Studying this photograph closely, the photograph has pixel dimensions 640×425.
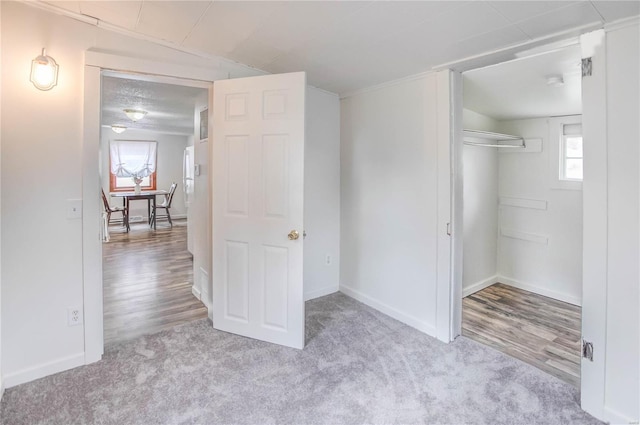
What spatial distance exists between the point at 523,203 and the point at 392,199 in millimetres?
2075

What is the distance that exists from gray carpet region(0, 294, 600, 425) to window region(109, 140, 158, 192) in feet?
23.6

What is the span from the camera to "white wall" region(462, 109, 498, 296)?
3885 millimetres

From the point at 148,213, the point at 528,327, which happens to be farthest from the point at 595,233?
the point at 148,213

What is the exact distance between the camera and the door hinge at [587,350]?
1915 millimetres

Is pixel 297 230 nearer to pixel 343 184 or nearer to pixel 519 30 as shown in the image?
pixel 343 184

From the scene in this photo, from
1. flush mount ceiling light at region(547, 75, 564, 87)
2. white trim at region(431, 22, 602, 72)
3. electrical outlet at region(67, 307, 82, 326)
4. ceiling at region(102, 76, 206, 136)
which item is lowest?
electrical outlet at region(67, 307, 82, 326)

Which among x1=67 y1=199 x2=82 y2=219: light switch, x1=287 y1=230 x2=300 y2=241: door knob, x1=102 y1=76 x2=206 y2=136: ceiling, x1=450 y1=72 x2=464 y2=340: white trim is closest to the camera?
x1=67 y1=199 x2=82 y2=219: light switch

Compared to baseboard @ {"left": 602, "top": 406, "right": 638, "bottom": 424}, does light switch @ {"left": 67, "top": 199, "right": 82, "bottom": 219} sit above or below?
above

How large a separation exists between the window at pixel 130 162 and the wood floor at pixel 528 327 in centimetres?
827

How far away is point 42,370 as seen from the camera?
83.6 inches

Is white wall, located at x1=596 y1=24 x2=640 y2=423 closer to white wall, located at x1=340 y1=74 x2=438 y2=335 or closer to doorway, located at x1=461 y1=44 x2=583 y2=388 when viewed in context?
doorway, located at x1=461 y1=44 x2=583 y2=388

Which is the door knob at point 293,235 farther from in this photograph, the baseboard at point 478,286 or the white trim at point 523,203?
the white trim at point 523,203

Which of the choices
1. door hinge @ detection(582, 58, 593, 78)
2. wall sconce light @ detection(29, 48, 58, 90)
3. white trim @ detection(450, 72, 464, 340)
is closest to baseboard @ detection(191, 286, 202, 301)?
wall sconce light @ detection(29, 48, 58, 90)

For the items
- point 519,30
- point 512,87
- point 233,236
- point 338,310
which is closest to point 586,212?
point 519,30
